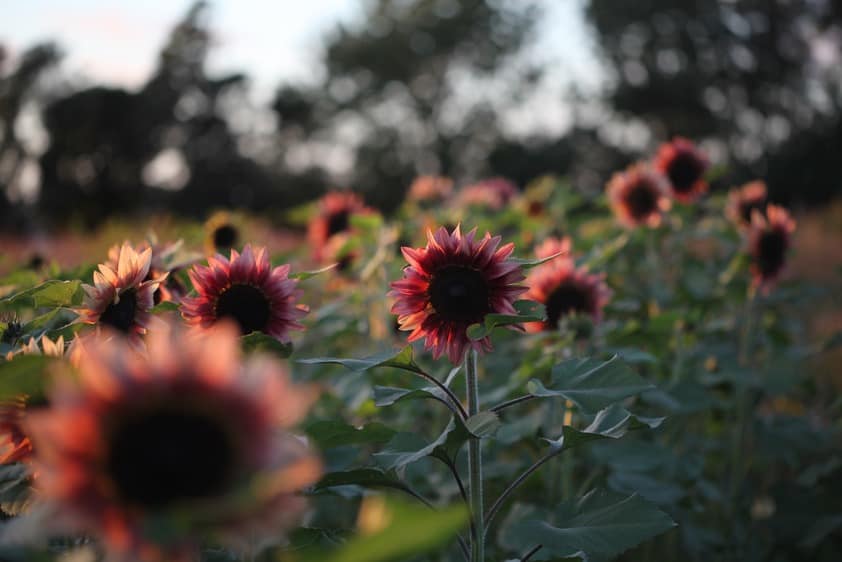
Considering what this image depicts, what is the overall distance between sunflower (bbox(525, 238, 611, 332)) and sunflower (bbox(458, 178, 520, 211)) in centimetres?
185

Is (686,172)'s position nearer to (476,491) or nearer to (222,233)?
(222,233)

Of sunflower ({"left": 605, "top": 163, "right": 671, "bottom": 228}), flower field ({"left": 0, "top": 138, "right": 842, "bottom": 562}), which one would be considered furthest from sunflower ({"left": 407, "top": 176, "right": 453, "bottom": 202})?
sunflower ({"left": 605, "top": 163, "right": 671, "bottom": 228})

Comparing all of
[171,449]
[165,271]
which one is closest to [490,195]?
[165,271]

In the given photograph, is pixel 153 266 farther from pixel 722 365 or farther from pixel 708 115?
pixel 708 115

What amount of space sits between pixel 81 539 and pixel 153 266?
0.53 metres

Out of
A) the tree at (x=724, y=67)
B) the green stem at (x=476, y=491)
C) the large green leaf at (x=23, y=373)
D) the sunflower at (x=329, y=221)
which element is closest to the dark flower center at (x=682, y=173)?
the sunflower at (x=329, y=221)

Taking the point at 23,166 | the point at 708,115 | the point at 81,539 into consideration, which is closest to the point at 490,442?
the point at 81,539

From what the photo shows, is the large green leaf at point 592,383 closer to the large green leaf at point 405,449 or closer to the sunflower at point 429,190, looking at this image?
the large green leaf at point 405,449

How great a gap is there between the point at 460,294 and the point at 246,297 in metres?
0.29

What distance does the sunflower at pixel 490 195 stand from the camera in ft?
13.7

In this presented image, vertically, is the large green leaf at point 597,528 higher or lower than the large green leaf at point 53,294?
lower

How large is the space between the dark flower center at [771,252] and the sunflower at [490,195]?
1.49 m

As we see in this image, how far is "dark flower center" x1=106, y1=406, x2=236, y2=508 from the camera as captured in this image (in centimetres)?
62

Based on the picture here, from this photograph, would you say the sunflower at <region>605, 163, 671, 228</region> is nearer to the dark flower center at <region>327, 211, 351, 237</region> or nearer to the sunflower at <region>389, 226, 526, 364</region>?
the dark flower center at <region>327, 211, 351, 237</region>
